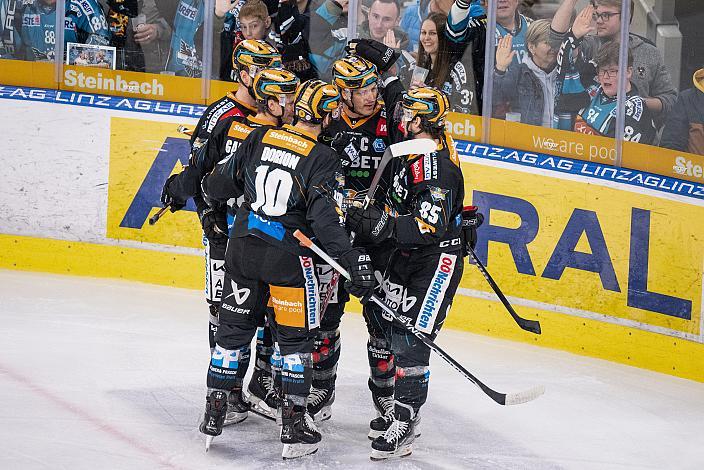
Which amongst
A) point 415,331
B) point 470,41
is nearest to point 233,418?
point 415,331

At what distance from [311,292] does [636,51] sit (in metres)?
3.00

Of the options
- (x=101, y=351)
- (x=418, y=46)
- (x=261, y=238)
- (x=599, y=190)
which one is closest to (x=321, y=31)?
(x=418, y=46)

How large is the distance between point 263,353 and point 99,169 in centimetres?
291

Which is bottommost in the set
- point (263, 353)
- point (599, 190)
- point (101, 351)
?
point (101, 351)

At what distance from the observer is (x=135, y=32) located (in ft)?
26.2

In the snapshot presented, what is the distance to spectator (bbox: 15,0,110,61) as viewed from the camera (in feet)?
26.2

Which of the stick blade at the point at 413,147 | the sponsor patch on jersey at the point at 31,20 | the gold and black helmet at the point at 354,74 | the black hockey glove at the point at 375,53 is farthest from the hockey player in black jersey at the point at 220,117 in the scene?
the sponsor patch on jersey at the point at 31,20

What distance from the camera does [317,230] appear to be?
179 inches

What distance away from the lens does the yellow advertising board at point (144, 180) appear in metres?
7.77

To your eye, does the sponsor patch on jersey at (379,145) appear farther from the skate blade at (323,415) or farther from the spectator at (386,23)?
the spectator at (386,23)

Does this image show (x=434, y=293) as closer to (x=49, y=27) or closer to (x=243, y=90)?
(x=243, y=90)

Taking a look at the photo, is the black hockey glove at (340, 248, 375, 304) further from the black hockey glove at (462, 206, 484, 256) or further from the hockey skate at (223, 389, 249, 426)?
the hockey skate at (223, 389, 249, 426)

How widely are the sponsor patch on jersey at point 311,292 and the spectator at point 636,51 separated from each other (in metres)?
2.86

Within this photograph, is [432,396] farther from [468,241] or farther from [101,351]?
[101,351]
